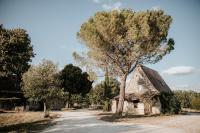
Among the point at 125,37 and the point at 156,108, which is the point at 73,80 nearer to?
the point at 156,108

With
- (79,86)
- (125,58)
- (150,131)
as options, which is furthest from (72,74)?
(150,131)

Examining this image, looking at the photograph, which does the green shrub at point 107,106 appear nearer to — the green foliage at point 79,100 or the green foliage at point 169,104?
the green foliage at point 169,104

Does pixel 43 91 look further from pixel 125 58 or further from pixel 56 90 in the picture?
pixel 125 58

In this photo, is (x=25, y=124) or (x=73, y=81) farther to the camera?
(x=73, y=81)

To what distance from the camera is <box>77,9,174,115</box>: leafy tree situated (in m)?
30.4

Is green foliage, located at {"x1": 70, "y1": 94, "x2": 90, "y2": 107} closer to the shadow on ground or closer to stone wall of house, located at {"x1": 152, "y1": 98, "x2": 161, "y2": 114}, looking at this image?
stone wall of house, located at {"x1": 152, "y1": 98, "x2": 161, "y2": 114}

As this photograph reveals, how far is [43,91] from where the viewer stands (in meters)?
30.0

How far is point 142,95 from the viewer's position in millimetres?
39812

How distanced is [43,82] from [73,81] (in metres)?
30.8

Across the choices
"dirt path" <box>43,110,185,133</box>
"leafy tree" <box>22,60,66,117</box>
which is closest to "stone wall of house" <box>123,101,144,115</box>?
"leafy tree" <box>22,60,66,117</box>

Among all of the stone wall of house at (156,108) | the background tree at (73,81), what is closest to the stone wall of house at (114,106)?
the stone wall of house at (156,108)

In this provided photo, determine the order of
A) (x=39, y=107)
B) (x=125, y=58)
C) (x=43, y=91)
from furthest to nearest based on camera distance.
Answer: (x=39, y=107), (x=125, y=58), (x=43, y=91)

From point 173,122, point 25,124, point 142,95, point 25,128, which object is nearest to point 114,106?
point 142,95

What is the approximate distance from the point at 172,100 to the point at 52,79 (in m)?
19.7
